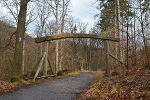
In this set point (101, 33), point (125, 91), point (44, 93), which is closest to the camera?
point (125, 91)

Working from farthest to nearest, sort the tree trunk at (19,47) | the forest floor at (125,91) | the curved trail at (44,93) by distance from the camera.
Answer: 1. the tree trunk at (19,47)
2. the curved trail at (44,93)
3. the forest floor at (125,91)

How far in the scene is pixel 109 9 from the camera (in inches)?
481

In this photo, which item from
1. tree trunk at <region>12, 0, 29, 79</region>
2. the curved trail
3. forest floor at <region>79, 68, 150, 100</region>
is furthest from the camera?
tree trunk at <region>12, 0, 29, 79</region>

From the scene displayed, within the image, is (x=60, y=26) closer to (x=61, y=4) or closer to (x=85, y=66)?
(x=61, y=4)

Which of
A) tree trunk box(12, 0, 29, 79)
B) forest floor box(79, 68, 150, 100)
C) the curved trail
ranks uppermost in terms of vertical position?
tree trunk box(12, 0, 29, 79)

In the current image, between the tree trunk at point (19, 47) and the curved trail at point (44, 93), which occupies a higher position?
the tree trunk at point (19, 47)

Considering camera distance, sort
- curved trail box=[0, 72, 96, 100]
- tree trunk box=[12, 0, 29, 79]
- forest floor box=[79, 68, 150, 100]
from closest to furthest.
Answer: forest floor box=[79, 68, 150, 100]
curved trail box=[0, 72, 96, 100]
tree trunk box=[12, 0, 29, 79]

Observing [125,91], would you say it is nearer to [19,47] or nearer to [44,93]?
[44,93]

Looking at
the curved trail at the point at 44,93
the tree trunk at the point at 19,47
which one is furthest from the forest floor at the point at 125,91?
the tree trunk at the point at 19,47

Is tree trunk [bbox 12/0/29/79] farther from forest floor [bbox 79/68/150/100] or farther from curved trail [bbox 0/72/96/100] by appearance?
forest floor [bbox 79/68/150/100]

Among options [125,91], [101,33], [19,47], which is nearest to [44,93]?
[125,91]

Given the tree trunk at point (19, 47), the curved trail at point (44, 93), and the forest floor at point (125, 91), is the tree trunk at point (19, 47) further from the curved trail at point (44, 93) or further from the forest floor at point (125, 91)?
the forest floor at point (125, 91)

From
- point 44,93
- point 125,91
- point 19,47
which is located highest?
point 19,47

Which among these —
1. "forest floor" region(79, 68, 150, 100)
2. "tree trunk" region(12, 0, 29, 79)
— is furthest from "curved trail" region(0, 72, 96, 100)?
"tree trunk" region(12, 0, 29, 79)
